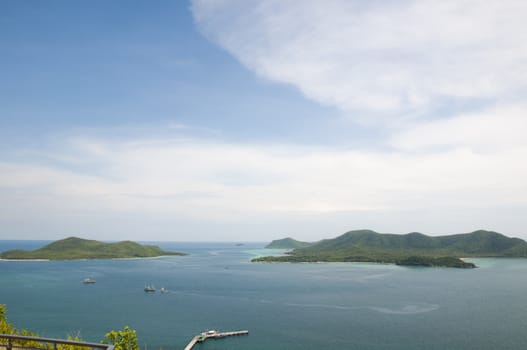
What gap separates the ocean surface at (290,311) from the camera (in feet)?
208

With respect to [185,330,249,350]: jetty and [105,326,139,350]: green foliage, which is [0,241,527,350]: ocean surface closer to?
[185,330,249,350]: jetty

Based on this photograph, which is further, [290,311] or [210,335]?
[290,311]

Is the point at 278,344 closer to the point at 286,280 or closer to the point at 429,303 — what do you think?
the point at 429,303

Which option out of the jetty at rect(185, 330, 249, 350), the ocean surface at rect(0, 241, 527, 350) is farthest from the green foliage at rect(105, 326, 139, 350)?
the jetty at rect(185, 330, 249, 350)

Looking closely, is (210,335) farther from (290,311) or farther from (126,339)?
(126,339)

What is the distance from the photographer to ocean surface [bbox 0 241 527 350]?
63.4 metres

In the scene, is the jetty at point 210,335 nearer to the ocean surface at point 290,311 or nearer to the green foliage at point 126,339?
the ocean surface at point 290,311

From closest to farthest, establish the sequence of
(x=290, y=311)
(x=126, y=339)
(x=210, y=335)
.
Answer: (x=126, y=339) < (x=210, y=335) < (x=290, y=311)

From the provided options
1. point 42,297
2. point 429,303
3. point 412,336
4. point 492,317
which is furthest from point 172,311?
point 492,317

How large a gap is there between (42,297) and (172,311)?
44972 millimetres

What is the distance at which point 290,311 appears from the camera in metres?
86.6

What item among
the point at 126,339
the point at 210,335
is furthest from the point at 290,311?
the point at 126,339

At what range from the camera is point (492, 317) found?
3147 inches

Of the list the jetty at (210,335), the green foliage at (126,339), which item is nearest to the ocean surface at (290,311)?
the jetty at (210,335)
